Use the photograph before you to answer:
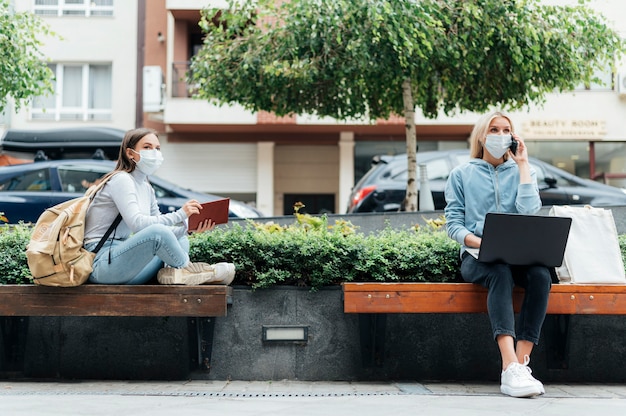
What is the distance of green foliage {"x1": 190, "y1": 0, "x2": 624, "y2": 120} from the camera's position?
1174 centimetres

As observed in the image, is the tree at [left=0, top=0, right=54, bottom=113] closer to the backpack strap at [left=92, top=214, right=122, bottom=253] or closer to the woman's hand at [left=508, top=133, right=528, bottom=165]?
the backpack strap at [left=92, top=214, right=122, bottom=253]

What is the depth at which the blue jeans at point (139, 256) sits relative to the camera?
16.0ft

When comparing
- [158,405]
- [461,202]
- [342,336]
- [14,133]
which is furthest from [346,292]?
[14,133]

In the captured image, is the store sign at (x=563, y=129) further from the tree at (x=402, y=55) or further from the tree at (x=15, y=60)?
the tree at (x=15, y=60)

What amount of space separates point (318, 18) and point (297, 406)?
28.1 ft

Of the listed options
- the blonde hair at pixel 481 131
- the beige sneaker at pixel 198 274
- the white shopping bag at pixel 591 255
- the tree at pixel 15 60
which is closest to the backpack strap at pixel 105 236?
the beige sneaker at pixel 198 274

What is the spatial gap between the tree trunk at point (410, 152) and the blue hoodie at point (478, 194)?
6081 mm

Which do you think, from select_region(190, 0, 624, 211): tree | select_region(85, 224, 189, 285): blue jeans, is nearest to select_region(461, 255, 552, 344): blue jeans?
select_region(85, 224, 189, 285): blue jeans

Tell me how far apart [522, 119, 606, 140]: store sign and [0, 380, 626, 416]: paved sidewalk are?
61.1 ft

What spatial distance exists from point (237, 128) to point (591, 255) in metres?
18.3

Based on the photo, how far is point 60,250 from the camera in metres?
4.87

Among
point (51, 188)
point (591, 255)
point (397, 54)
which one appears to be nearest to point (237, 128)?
point (51, 188)

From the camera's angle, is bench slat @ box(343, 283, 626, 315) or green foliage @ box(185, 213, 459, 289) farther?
green foliage @ box(185, 213, 459, 289)

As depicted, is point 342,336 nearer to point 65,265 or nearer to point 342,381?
point 342,381
